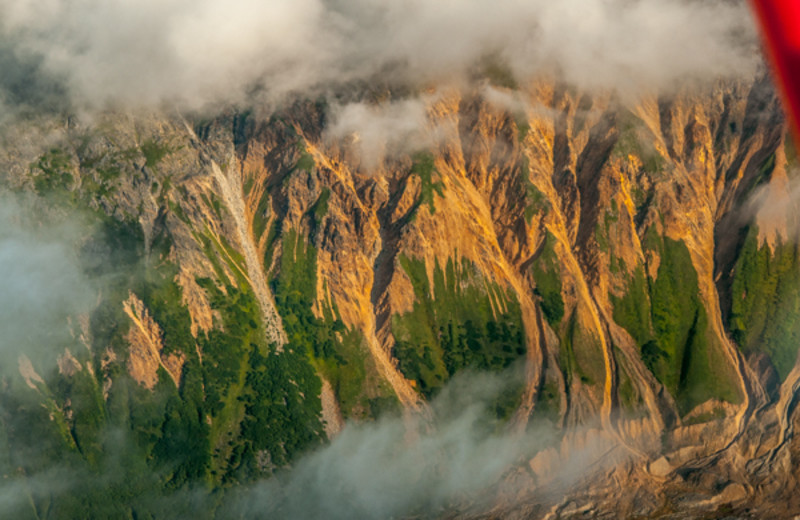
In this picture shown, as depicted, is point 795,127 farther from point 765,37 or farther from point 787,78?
point 765,37

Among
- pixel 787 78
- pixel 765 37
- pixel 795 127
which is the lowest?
pixel 795 127

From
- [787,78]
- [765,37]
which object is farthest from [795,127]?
[765,37]

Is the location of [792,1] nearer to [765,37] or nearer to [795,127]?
[765,37]

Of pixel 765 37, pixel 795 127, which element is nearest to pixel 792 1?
pixel 765 37

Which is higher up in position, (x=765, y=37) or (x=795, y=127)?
(x=765, y=37)

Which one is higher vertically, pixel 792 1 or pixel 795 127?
pixel 792 1
